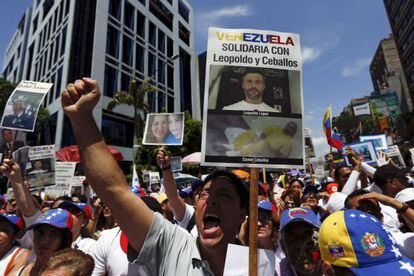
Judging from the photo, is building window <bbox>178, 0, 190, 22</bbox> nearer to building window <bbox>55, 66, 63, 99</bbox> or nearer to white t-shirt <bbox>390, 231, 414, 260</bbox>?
building window <bbox>55, 66, 63, 99</bbox>

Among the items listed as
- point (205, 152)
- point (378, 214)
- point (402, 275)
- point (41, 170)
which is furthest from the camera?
point (41, 170)

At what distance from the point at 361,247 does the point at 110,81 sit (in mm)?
31862

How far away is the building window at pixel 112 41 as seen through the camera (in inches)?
1221

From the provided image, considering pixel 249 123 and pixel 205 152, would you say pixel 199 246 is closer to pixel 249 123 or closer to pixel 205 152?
pixel 205 152

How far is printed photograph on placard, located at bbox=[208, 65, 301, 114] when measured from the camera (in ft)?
7.22

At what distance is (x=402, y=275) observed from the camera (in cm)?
128

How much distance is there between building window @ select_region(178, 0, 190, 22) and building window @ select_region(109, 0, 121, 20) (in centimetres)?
1530

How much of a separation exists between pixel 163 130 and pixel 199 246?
8.87 ft

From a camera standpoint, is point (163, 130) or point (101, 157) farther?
point (163, 130)

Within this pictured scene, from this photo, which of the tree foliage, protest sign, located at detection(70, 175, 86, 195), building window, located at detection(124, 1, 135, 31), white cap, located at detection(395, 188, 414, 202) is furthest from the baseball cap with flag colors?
the tree foliage

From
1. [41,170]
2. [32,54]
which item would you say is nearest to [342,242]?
[41,170]

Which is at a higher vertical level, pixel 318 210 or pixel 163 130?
pixel 163 130

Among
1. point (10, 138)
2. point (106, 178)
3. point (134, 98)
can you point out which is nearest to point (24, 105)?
point (10, 138)

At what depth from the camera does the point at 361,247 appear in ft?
4.53
